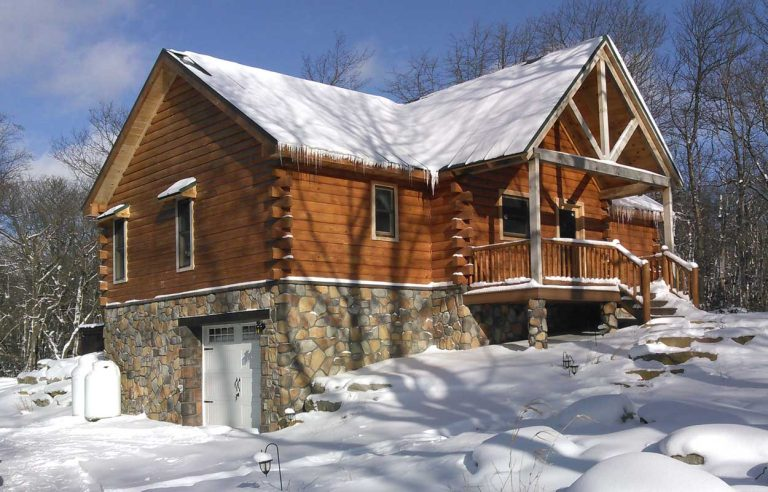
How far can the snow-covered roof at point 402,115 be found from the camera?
1619cm

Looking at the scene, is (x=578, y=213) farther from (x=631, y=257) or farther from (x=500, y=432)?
(x=500, y=432)

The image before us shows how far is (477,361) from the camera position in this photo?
1510 cm

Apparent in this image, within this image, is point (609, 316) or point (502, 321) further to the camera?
point (502, 321)

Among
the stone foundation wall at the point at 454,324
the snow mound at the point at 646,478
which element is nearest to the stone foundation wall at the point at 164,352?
the stone foundation wall at the point at 454,324

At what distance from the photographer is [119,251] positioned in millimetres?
21031

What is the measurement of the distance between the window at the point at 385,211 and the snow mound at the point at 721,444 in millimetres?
10334

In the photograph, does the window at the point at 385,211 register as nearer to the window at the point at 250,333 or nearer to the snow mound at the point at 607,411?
the window at the point at 250,333

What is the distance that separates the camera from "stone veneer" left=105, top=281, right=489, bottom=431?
602 inches

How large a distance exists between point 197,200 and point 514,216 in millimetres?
7090

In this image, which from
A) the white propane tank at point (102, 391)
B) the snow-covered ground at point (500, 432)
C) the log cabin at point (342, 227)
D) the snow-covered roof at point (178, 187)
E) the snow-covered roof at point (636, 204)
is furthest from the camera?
the snow-covered roof at point (636, 204)

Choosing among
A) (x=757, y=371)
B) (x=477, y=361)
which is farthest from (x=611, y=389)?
(x=477, y=361)

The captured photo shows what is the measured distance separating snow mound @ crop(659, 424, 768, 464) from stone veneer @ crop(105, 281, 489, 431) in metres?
8.95

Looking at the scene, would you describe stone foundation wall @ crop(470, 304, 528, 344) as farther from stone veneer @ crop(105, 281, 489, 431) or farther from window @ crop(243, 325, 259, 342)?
window @ crop(243, 325, 259, 342)

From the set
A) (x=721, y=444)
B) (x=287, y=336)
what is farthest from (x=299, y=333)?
(x=721, y=444)
